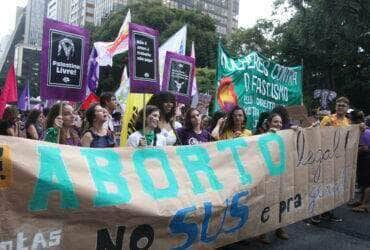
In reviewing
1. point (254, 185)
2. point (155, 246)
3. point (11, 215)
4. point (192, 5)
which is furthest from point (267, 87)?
point (192, 5)

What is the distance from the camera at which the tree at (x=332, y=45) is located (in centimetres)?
1933

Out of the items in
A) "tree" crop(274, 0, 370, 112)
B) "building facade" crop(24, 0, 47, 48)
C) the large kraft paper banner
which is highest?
"building facade" crop(24, 0, 47, 48)

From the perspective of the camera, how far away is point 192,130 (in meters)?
5.70

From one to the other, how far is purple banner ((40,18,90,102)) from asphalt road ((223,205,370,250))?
222cm

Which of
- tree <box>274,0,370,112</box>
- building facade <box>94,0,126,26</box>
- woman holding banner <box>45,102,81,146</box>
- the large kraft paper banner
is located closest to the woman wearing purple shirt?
the large kraft paper banner

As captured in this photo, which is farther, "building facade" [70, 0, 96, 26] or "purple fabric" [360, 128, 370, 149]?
"building facade" [70, 0, 96, 26]

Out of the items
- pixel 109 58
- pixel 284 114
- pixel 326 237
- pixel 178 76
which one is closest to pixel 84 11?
pixel 109 58

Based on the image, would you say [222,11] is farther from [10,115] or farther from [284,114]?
[10,115]

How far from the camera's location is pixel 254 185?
190 inches

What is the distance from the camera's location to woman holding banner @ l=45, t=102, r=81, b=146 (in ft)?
16.5

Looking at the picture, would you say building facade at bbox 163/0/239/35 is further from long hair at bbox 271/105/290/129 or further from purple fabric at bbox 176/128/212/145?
purple fabric at bbox 176/128/212/145

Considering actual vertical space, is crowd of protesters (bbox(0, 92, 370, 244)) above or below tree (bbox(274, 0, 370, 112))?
below

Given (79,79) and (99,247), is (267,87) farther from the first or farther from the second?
(99,247)

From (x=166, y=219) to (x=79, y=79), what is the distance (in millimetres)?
1514
